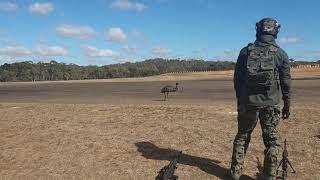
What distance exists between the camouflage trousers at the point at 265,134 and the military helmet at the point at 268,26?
1.13 meters

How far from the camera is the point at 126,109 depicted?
14867 mm

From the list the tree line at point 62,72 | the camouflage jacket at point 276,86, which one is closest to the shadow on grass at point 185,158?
the camouflage jacket at point 276,86

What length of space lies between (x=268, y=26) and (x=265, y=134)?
1634 mm

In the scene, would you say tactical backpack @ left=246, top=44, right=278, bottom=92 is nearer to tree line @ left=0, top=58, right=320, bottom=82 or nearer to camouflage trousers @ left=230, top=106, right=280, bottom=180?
camouflage trousers @ left=230, top=106, right=280, bottom=180

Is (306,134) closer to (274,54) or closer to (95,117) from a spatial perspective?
(274,54)

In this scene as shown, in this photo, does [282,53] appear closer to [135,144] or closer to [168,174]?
[168,174]

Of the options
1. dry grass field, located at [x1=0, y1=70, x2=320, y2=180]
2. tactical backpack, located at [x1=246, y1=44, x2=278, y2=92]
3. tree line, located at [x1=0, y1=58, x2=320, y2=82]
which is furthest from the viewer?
tree line, located at [x1=0, y1=58, x2=320, y2=82]

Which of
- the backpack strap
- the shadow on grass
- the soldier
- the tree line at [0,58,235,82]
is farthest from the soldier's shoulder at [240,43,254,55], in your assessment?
the tree line at [0,58,235,82]

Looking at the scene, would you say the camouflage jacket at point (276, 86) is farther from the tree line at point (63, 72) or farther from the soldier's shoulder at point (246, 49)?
the tree line at point (63, 72)

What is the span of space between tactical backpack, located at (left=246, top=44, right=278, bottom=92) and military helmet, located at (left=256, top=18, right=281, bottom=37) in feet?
0.74

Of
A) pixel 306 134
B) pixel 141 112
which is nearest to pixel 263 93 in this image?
pixel 306 134

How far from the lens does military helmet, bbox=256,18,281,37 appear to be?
24.6 feet

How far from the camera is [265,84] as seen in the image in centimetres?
740

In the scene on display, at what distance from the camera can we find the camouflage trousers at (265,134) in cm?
759
